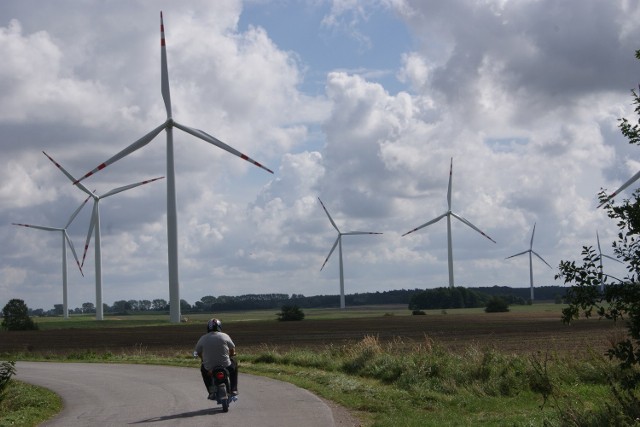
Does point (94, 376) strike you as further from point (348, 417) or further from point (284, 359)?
point (348, 417)

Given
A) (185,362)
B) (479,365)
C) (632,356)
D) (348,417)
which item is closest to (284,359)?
(185,362)

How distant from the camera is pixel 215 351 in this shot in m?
18.7

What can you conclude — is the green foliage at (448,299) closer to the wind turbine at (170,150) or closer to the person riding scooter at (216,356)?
the wind turbine at (170,150)

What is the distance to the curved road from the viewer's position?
16.5 meters

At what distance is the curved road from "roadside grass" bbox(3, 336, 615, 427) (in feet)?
3.13

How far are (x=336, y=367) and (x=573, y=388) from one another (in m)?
9.04

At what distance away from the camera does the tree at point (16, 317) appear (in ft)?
341

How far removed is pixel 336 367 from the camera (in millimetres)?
28234

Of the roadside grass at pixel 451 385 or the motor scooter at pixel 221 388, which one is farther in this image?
the motor scooter at pixel 221 388

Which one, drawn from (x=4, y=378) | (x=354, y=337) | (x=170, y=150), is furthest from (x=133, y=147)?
(x=4, y=378)

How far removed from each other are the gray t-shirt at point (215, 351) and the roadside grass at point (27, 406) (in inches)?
132

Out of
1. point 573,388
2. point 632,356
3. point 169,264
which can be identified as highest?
point 169,264

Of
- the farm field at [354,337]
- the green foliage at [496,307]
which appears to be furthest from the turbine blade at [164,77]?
the green foliage at [496,307]

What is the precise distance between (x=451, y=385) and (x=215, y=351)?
260 inches
